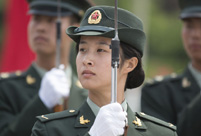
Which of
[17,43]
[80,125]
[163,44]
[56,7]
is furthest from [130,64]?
[163,44]

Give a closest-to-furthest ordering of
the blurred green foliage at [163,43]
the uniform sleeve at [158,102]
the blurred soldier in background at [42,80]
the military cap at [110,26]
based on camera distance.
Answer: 1. the military cap at [110,26]
2. the blurred soldier in background at [42,80]
3. the uniform sleeve at [158,102]
4. the blurred green foliage at [163,43]

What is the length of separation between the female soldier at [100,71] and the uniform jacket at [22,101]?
1381 mm

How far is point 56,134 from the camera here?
15.3ft

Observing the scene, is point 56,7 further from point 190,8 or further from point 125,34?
point 125,34

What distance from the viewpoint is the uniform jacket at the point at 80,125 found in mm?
4688

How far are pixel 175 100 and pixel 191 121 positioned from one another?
78 cm

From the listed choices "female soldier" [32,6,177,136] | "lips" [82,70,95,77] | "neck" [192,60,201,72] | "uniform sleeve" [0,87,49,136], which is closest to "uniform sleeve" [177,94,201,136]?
"neck" [192,60,201,72]

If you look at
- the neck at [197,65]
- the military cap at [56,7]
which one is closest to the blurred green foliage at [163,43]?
the military cap at [56,7]

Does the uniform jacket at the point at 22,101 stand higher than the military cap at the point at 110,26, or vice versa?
the military cap at the point at 110,26

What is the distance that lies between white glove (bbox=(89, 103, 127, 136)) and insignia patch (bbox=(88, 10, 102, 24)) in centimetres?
89

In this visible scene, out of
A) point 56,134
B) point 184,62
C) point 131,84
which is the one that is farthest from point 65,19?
point 184,62

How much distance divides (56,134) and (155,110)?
2638 millimetres

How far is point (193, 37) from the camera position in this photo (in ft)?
23.7

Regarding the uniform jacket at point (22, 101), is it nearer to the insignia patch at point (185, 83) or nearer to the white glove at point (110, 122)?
the insignia patch at point (185, 83)
